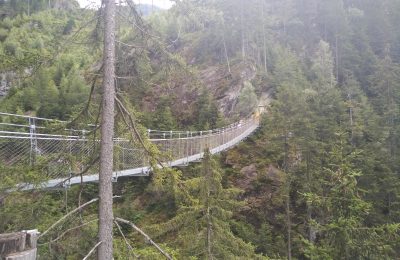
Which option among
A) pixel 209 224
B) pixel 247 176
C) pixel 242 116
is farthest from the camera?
pixel 242 116

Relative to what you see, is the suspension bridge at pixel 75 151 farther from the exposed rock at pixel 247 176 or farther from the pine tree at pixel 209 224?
the exposed rock at pixel 247 176

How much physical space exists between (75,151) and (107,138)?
265 cm

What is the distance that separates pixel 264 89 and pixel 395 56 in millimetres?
13812

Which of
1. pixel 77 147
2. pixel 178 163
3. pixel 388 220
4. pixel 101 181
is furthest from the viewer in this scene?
pixel 388 220

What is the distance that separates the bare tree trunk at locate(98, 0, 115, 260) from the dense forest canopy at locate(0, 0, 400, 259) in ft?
0.45

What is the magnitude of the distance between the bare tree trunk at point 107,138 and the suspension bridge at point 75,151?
0.26m

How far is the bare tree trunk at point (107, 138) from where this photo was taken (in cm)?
300

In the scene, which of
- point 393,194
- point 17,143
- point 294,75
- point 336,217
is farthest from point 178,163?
point 294,75

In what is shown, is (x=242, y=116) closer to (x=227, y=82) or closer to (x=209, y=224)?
(x=227, y=82)

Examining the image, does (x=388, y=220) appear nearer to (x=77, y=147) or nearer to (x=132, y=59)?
(x=77, y=147)

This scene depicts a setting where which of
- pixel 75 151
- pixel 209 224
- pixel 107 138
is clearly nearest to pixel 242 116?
pixel 209 224

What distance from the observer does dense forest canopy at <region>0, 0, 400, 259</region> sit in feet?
11.0

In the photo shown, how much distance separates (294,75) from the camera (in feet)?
78.7

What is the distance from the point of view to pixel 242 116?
22.6 meters
